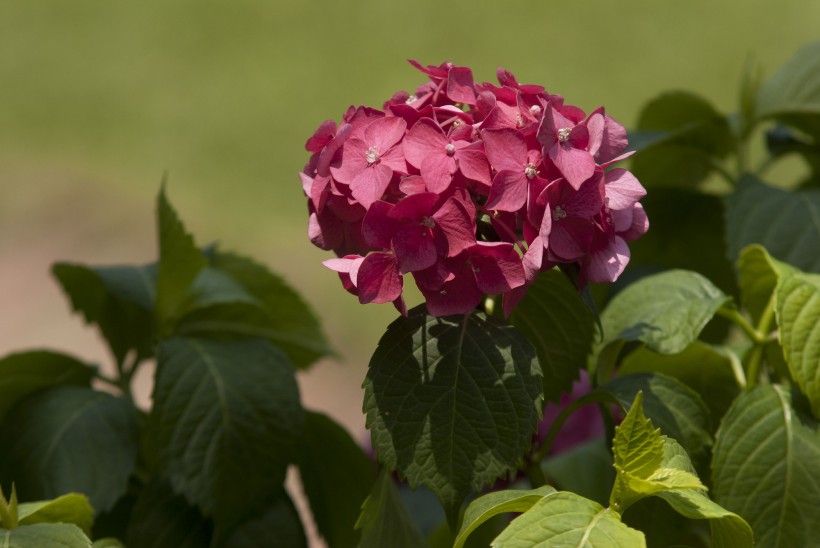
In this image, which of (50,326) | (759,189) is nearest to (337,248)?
(759,189)

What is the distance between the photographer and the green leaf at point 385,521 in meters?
0.78

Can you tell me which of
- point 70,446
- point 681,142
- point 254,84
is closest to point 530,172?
point 70,446

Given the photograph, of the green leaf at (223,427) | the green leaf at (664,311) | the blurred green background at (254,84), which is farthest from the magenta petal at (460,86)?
the blurred green background at (254,84)

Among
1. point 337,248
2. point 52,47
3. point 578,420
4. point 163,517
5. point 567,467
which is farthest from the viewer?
point 52,47

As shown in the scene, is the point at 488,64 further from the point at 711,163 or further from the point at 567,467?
the point at 567,467

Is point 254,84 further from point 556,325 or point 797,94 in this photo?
point 556,325

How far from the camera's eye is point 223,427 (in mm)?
927

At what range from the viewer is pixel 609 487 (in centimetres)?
103

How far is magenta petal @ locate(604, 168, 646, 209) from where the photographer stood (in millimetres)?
711

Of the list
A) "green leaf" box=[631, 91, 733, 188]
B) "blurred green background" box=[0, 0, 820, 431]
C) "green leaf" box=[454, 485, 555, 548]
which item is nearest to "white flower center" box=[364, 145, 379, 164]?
"green leaf" box=[454, 485, 555, 548]

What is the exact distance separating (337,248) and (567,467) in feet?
1.39

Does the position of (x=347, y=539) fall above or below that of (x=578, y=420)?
above

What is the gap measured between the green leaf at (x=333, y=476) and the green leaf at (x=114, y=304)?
0.20 meters

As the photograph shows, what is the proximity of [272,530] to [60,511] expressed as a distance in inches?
9.7
